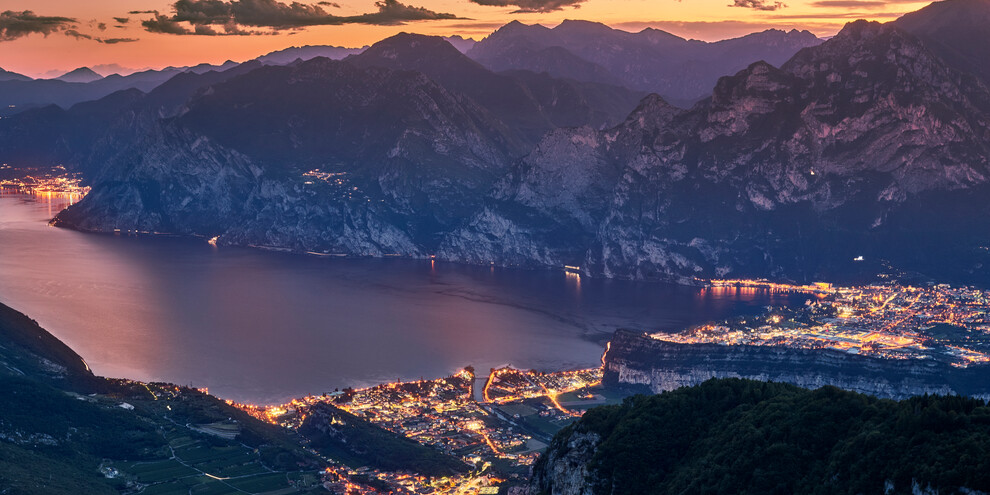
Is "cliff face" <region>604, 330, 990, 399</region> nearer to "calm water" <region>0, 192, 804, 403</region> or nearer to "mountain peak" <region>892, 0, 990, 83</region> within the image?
"calm water" <region>0, 192, 804, 403</region>

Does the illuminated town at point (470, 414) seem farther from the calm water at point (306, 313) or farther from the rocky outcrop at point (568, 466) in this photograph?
the rocky outcrop at point (568, 466)

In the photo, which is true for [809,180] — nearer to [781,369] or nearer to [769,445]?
[781,369]

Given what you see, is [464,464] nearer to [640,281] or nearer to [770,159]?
[640,281]

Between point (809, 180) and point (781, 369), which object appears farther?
point (809, 180)

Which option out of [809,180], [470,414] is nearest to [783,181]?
[809,180]

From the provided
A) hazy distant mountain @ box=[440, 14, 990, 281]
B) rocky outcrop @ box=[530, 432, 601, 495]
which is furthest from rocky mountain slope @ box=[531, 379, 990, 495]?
hazy distant mountain @ box=[440, 14, 990, 281]

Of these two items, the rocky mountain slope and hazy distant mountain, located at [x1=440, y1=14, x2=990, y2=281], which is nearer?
the rocky mountain slope

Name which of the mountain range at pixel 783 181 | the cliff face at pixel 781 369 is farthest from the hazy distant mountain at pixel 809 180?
the cliff face at pixel 781 369
